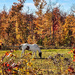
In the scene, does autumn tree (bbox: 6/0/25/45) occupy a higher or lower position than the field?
higher

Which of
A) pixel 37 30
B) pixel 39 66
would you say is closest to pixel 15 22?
pixel 37 30

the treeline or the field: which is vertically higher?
the treeline

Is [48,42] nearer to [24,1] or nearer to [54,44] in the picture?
[54,44]

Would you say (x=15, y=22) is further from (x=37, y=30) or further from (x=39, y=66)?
(x=39, y=66)

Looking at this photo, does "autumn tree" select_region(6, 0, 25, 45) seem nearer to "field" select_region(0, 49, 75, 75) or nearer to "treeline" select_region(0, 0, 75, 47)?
"treeline" select_region(0, 0, 75, 47)

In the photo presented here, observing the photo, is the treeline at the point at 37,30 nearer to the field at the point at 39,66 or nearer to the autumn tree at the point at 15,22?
the autumn tree at the point at 15,22

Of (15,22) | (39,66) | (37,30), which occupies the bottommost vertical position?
(39,66)

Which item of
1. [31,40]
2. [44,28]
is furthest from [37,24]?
[31,40]

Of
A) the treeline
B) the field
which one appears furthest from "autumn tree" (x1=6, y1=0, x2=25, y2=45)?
the field

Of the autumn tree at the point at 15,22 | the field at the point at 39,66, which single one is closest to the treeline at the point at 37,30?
the autumn tree at the point at 15,22

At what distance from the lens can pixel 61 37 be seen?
2662cm

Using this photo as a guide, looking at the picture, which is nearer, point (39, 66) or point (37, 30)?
point (39, 66)

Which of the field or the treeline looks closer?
the field

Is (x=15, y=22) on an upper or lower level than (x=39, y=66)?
upper
